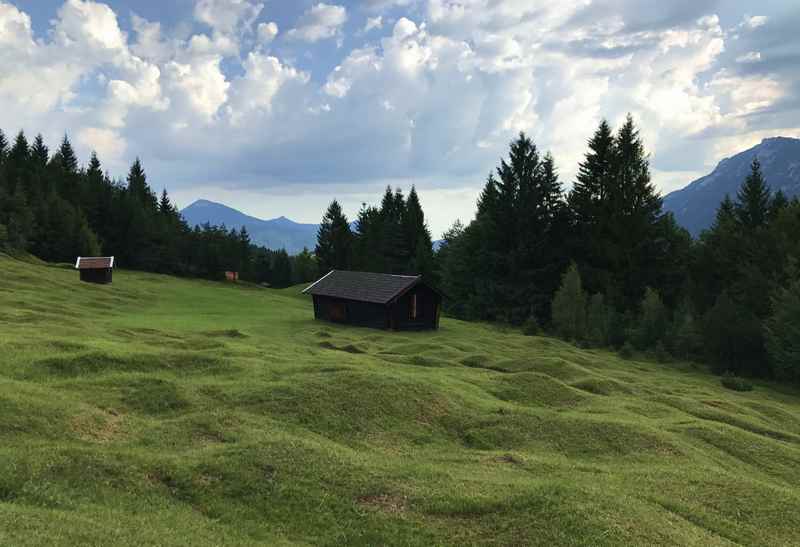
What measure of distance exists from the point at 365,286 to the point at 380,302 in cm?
442

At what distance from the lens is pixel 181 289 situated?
259 ft

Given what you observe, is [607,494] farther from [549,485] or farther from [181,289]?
[181,289]

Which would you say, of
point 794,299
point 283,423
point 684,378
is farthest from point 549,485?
point 794,299

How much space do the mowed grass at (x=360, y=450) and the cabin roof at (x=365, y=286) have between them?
49.3ft

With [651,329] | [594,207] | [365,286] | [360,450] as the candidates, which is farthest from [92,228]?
[360,450]

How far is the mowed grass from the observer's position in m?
12.8

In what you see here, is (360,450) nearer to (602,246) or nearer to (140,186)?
(602,246)

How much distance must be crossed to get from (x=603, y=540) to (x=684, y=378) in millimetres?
31908

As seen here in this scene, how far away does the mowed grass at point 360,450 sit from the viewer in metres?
12.8

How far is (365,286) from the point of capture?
53.8 m

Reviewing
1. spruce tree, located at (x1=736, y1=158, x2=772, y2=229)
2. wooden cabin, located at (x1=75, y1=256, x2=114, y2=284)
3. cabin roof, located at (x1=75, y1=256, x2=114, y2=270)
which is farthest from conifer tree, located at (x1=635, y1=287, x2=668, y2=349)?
cabin roof, located at (x1=75, y1=256, x2=114, y2=270)

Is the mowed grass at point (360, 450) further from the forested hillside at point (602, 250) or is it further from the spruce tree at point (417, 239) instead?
the spruce tree at point (417, 239)

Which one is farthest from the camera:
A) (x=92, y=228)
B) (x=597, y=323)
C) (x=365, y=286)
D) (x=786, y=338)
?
(x=92, y=228)

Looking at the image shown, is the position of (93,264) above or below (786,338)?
above
